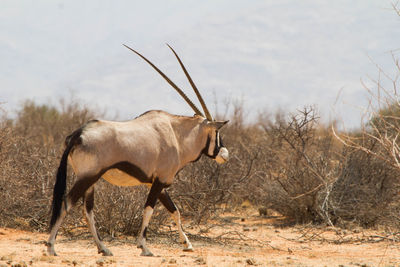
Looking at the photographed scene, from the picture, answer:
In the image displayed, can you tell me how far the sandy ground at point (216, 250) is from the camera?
6477 millimetres

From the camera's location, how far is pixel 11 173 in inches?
366

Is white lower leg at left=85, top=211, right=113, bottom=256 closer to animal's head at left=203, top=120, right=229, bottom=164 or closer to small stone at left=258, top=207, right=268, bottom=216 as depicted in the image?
animal's head at left=203, top=120, right=229, bottom=164

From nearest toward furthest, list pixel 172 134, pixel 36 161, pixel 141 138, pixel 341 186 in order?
Result: 1. pixel 141 138
2. pixel 172 134
3. pixel 36 161
4. pixel 341 186

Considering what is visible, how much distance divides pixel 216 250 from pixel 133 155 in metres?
2.03

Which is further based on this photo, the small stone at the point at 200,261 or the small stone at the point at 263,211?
the small stone at the point at 263,211

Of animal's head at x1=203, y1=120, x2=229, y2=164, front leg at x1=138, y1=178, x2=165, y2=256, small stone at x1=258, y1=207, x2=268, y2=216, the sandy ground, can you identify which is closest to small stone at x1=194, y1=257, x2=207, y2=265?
the sandy ground

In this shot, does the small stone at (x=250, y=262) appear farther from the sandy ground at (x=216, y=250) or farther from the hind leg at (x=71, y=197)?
the hind leg at (x=71, y=197)

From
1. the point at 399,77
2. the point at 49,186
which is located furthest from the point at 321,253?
the point at 49,186

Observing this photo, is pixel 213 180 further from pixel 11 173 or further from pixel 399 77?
pixel 399 77

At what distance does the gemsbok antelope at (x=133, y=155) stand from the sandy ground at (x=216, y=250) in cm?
36

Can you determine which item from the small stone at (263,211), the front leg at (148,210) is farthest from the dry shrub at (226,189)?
the front leg at (148,210)

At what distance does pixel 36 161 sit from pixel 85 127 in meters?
3.73

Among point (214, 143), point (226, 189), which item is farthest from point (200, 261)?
point (226, 189)

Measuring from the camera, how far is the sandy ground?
21.2 ft
